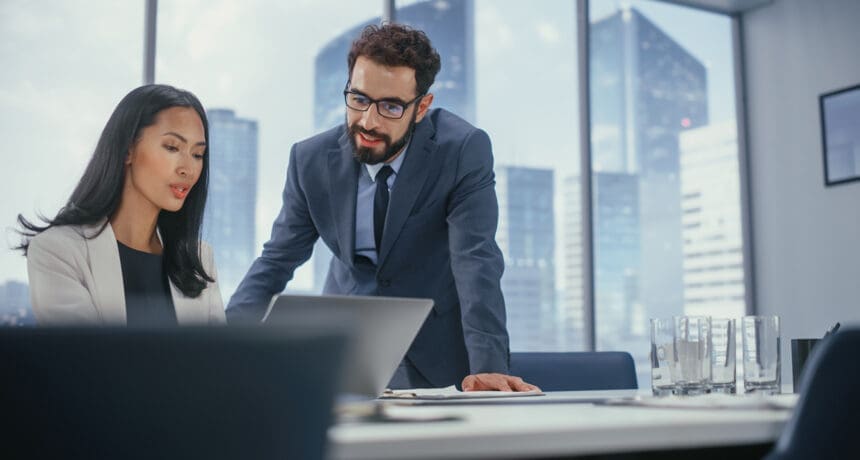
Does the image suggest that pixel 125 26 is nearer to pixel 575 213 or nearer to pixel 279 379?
pixel 575 213

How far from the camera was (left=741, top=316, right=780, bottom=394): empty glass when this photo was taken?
1.77m

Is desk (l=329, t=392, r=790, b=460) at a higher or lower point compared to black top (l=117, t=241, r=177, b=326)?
lower

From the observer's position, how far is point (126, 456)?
641 millimetres

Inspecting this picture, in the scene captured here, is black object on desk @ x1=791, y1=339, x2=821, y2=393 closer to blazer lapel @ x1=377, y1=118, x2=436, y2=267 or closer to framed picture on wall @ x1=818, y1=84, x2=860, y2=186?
blazer lapel @ x1=377, y1=118, x2=436, y2=267

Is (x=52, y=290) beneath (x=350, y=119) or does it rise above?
beneath

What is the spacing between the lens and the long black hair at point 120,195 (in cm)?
211

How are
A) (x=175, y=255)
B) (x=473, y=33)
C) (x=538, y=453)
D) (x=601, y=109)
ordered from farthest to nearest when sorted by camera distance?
(x=601, y=109) < (x=473, y=33) < (x=175, y=255) < (x=538, y=453)

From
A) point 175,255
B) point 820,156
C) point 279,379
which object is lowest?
point 279,379

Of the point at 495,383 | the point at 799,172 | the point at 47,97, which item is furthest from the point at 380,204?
the point at 799,172

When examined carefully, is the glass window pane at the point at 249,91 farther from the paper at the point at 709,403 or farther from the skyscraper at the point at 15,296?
the paper at the point at 709,403

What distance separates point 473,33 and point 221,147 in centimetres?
156

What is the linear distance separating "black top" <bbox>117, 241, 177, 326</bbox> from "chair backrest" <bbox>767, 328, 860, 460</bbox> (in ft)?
4.87

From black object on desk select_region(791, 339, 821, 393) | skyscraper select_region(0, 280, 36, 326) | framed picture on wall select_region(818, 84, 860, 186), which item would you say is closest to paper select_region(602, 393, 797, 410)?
black object on desk select_region(791, 339, 821, 393)

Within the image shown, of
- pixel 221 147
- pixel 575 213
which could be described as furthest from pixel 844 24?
pixel 221 147
